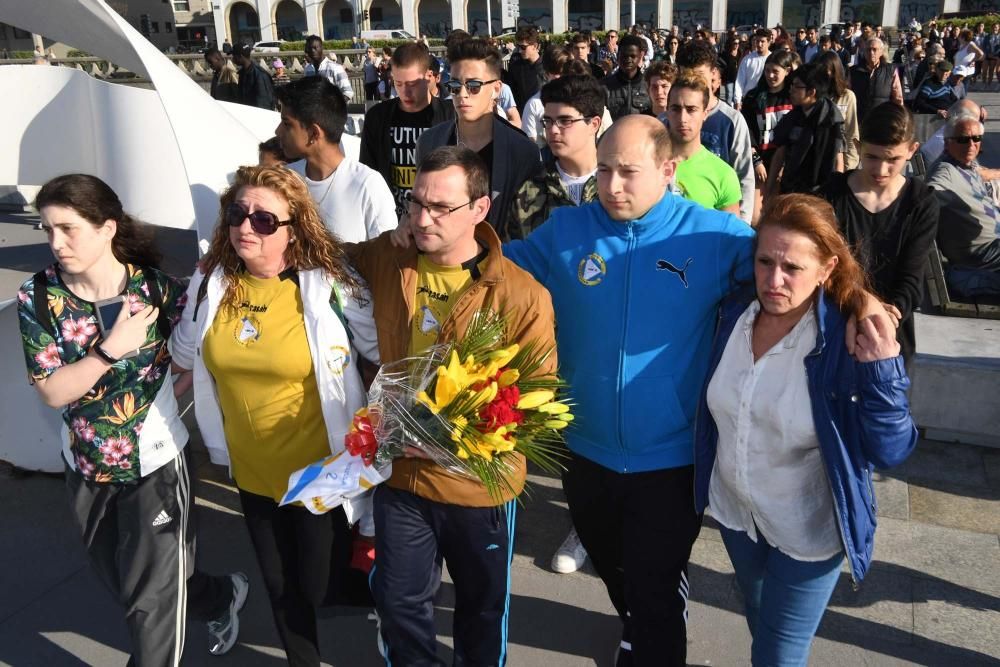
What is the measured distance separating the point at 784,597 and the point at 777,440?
50 centimetres

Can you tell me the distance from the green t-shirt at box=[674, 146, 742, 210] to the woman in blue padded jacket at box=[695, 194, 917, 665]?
1.40m

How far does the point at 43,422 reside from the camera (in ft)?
15.7

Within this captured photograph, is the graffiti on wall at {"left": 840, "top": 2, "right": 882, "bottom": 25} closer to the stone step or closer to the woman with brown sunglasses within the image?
the stone step

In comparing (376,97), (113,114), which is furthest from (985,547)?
(376,97)

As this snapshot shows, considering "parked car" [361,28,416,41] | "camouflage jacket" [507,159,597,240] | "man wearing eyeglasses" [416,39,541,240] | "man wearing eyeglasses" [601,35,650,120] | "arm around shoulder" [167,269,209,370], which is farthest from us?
"parked car" [361,28,416,41]

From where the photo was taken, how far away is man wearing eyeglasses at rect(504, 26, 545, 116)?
9430 millimetres

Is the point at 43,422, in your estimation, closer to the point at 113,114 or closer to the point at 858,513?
the point at 113,114

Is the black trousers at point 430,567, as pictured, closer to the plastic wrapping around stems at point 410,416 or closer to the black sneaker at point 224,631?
the plastic wrapping around stems at point 410,416

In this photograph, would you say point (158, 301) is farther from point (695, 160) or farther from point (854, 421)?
point (695, 160)

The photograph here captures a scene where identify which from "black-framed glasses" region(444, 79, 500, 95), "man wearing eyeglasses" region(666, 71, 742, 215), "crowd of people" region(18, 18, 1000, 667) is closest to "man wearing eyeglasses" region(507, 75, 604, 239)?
"man wearing eyeglasses" region(666, 71, 742, 215)

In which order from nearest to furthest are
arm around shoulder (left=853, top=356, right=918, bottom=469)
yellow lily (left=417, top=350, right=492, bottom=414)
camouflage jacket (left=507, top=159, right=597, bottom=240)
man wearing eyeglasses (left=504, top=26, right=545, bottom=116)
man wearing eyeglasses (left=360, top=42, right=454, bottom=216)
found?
arm around shoulder (left=853, top=356, right=918, bottom=469) < yellow lily (left=417, top=350, right=492, bottom=414) < camouflage jacket (left=507, top=159, right=597, bottom=240) < man wearing eyeglasses (left=360, top=42, right=454, bottom=216) < man wearing eyeglasses (left=504, top=26, right=545, bottom=116)

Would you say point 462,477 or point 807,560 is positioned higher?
point 462,477

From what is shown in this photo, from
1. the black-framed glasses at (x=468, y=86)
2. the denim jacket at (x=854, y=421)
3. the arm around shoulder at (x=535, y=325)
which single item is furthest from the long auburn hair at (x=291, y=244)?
the black-framed glasses at (x=468, y=86)

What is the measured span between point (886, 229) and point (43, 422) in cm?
450
